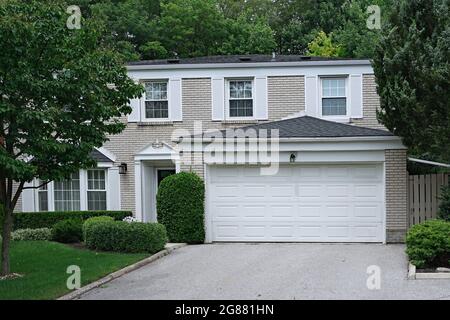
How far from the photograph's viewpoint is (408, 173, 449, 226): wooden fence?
1653 centimetres

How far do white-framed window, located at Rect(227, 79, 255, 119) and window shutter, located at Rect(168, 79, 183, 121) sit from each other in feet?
5.55

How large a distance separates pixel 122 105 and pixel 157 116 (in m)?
8.82

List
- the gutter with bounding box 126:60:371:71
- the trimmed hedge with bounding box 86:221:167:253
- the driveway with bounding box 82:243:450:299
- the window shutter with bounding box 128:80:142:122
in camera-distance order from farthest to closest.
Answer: the window shutter with bounding box 128:80:142:122, the gutter with bounding box 126:60:371:71, the trimmed hedge with bounding box 86:221:167:253, the driveway with bounding box 82:243:450:299

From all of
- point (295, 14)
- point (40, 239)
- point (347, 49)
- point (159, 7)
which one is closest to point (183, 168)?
point (40, 239)

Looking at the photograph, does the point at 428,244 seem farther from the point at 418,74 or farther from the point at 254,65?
the point at 254,65

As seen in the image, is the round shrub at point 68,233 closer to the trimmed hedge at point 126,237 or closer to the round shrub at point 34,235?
the round shrub at point 34,235

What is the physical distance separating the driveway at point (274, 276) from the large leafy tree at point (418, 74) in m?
3.02

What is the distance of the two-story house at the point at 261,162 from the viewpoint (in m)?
16.4

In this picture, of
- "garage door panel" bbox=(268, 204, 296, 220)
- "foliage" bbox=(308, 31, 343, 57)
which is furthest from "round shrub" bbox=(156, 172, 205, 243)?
"foliage" bbox=(308, 31, 343, 57)

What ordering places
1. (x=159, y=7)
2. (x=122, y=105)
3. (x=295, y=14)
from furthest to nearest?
(x=295, y=14), (x=159, y=7), (x=122, y=105)

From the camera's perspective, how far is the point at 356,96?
2044 cm

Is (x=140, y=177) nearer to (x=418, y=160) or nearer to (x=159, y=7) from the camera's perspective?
(x=418, y=160)

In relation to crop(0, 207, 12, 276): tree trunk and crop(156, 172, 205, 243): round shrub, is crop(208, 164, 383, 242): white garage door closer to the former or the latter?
crop(156, 172, 205, 243): round shrub

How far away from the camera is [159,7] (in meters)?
38.3
